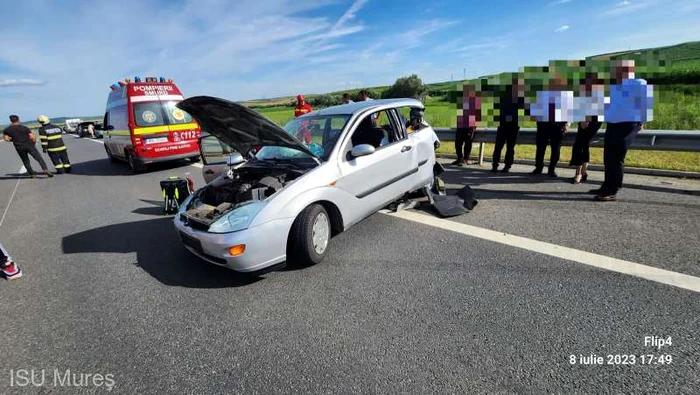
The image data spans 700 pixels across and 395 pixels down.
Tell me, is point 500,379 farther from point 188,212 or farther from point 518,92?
point 518,92

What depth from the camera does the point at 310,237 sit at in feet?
10.7

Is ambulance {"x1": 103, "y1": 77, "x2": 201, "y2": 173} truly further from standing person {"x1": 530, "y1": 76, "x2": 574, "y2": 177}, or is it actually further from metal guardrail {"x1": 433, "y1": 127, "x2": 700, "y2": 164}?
metal guardrail {"x1": 433, "y1": 127, "x2": 700, "y2": 164}

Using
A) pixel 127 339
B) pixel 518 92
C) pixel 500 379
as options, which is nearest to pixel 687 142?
pixel 518 92

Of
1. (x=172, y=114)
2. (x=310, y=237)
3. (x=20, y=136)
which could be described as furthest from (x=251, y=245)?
(x=20, y=136)

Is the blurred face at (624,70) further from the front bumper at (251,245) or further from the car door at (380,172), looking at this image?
the front bumper at (251,245)

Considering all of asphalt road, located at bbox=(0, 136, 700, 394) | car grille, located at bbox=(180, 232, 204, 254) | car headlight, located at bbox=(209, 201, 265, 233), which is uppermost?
car headlight, located at bbox=(209, 201, 265, 233)

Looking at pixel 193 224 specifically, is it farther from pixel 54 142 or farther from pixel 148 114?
pixel 54 142

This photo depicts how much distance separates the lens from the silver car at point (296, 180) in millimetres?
3023

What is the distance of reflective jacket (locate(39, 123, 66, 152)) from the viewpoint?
987cm

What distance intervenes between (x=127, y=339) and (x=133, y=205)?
444cm

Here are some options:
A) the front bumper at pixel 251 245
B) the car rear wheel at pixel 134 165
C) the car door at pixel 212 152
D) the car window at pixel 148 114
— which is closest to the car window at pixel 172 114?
the car window at pixel 148 114

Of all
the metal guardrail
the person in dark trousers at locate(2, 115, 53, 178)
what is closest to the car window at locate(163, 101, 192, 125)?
the person in dark trousers at locate(2, 115, 53, 178)

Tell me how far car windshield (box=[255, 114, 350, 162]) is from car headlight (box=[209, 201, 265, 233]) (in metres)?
0.97

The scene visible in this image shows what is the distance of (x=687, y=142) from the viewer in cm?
526
